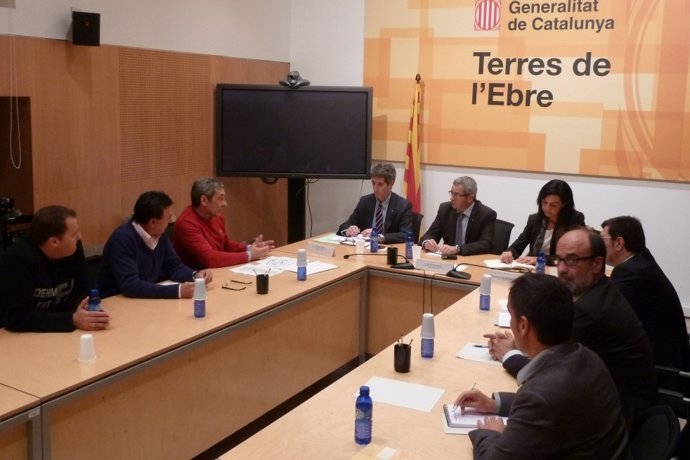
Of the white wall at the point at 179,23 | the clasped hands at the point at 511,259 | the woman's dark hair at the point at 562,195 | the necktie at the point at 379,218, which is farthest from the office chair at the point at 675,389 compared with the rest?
the white wall at the point at 179,23

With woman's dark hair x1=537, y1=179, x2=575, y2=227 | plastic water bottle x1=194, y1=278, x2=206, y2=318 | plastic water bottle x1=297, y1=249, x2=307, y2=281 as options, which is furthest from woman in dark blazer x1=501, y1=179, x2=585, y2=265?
plastic water bottle x1=194, y1=278, x2=206, y2=318

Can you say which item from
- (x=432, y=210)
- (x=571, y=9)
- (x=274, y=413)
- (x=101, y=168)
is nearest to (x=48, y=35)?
(x=101, y=168)

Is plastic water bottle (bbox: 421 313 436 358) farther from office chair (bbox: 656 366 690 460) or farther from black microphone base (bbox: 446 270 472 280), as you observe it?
black microphone base (bbox: 446 270 472 280)

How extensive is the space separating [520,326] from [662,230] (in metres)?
4.57

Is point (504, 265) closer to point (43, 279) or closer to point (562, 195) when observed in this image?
point (562, 195)

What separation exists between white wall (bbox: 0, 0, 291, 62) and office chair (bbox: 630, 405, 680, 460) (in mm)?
4438

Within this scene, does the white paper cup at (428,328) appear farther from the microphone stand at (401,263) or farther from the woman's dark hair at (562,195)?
the woman's dark hair at (562,195)

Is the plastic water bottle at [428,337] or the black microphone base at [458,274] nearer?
the plastic water bottle at [428,337]

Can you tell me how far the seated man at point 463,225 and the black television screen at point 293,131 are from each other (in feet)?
4.17

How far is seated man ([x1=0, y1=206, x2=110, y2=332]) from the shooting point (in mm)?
3260

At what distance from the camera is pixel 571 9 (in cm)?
636

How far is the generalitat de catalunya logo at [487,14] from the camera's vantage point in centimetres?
665

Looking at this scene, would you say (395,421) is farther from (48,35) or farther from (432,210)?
(432,210)

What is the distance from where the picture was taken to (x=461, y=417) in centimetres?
257
